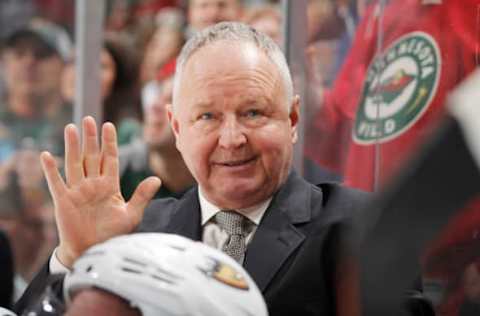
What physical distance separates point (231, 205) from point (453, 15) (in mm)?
569

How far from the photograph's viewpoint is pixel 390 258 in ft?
2.42

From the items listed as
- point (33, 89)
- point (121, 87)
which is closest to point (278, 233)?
point (121, 87)

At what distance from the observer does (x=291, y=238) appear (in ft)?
5.02

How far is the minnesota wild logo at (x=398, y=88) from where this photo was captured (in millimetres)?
1876

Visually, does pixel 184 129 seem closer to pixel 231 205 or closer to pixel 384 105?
pixel 231 205

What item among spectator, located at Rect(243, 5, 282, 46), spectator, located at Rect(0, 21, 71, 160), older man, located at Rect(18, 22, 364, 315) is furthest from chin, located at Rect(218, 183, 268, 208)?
spectator, located at Rect(0, 21, 71, 160)

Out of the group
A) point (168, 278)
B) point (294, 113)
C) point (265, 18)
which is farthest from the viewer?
point (265, 18)

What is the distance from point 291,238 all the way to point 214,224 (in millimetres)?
135

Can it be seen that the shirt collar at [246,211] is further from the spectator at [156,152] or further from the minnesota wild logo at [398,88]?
the spectator at [156,152]

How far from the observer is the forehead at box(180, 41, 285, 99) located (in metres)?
1.51

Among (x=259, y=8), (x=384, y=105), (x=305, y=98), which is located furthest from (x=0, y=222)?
(x=384, y=105)

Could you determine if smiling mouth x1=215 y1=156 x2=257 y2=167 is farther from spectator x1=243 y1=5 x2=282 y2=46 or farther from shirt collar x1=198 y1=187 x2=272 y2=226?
spectator x1=243 y1=5 x2=282 y2=46

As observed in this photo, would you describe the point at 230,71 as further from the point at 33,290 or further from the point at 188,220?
the point at 33,290

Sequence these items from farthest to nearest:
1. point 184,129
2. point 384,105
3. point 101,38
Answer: point 101,38
point 384,105
point 184,129
